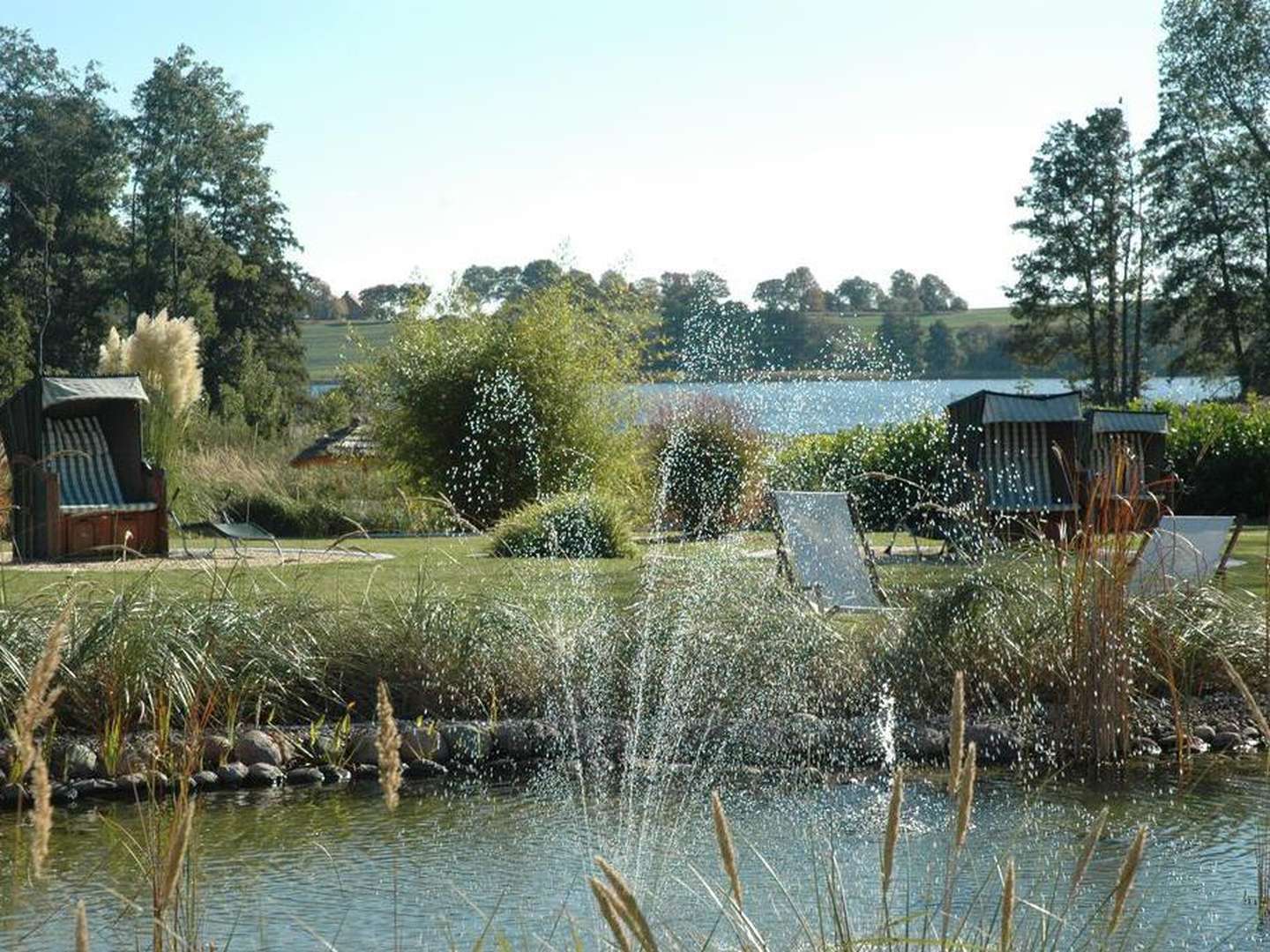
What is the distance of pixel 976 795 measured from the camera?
20.3ft

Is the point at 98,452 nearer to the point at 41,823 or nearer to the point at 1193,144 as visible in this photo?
the point at 41,823

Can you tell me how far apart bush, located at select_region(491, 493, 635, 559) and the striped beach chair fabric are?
3.07 meters

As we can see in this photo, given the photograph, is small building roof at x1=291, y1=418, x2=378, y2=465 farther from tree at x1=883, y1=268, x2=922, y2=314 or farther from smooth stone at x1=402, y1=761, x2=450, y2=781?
tree at x1=883, y1=268, x2=922, y2=314

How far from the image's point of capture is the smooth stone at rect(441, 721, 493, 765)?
673cm

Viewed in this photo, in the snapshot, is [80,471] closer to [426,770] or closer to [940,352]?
[426,770]

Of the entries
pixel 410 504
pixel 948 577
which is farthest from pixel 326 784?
pixel 410 504

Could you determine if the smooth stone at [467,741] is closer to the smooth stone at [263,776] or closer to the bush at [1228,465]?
the smooth stone at [263,776]

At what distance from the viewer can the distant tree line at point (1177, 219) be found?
36094 mm

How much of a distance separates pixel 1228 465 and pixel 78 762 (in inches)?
541

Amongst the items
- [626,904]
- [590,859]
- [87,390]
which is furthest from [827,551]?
[626,904]

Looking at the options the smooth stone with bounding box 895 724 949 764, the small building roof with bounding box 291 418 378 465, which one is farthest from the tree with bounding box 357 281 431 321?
the smooth stone with bounding box 895 724 949 764

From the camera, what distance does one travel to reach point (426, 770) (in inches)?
262

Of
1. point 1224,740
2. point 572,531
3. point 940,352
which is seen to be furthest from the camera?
point 940,352

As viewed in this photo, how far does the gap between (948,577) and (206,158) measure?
123 ft
